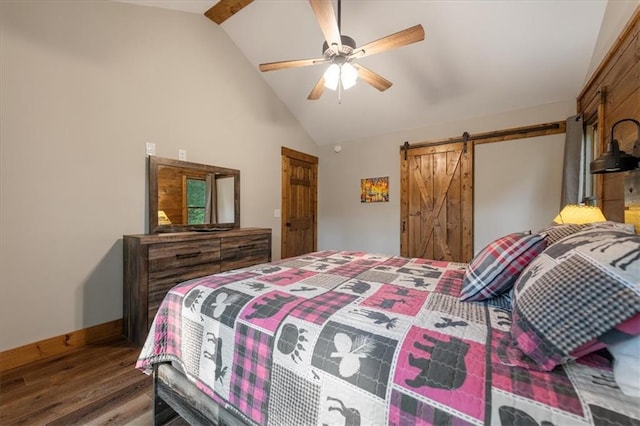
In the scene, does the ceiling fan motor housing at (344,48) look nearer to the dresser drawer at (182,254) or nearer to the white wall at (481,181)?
the dresser drawer at (182,254)

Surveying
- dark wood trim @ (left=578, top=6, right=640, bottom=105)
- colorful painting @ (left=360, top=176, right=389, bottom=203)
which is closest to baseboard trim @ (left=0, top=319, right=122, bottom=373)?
colorful painting @ (left=360, top=176, right=389, bottom=203)

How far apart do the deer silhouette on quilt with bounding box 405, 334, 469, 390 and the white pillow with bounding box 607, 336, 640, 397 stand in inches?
12.5

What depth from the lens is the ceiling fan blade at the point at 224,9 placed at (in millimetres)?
2951

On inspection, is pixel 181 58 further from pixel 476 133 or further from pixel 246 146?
pixel 476 133

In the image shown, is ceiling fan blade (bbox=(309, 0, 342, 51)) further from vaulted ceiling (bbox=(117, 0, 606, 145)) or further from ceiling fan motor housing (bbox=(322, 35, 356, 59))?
vaulted ceiling (bbox=(117, 0, 606, 145))

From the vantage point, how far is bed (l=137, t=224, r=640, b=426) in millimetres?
622

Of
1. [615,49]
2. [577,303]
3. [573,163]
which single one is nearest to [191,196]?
[577,303]

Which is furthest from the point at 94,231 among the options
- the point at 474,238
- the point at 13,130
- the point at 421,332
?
the point at 474,238

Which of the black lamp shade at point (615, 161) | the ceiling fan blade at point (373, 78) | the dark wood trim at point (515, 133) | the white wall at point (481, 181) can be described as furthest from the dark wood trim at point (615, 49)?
the ceiling fan blade at point (373, 78)

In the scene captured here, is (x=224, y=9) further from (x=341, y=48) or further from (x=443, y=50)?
(x=443, y=50)

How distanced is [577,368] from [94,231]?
10.6 feet

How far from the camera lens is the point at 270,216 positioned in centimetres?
419

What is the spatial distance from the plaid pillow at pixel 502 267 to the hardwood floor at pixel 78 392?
1.88 meters

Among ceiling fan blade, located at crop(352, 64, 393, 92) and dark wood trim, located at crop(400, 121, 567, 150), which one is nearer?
ceiling fan blade, located at crop(352, 64, 393, 92)
